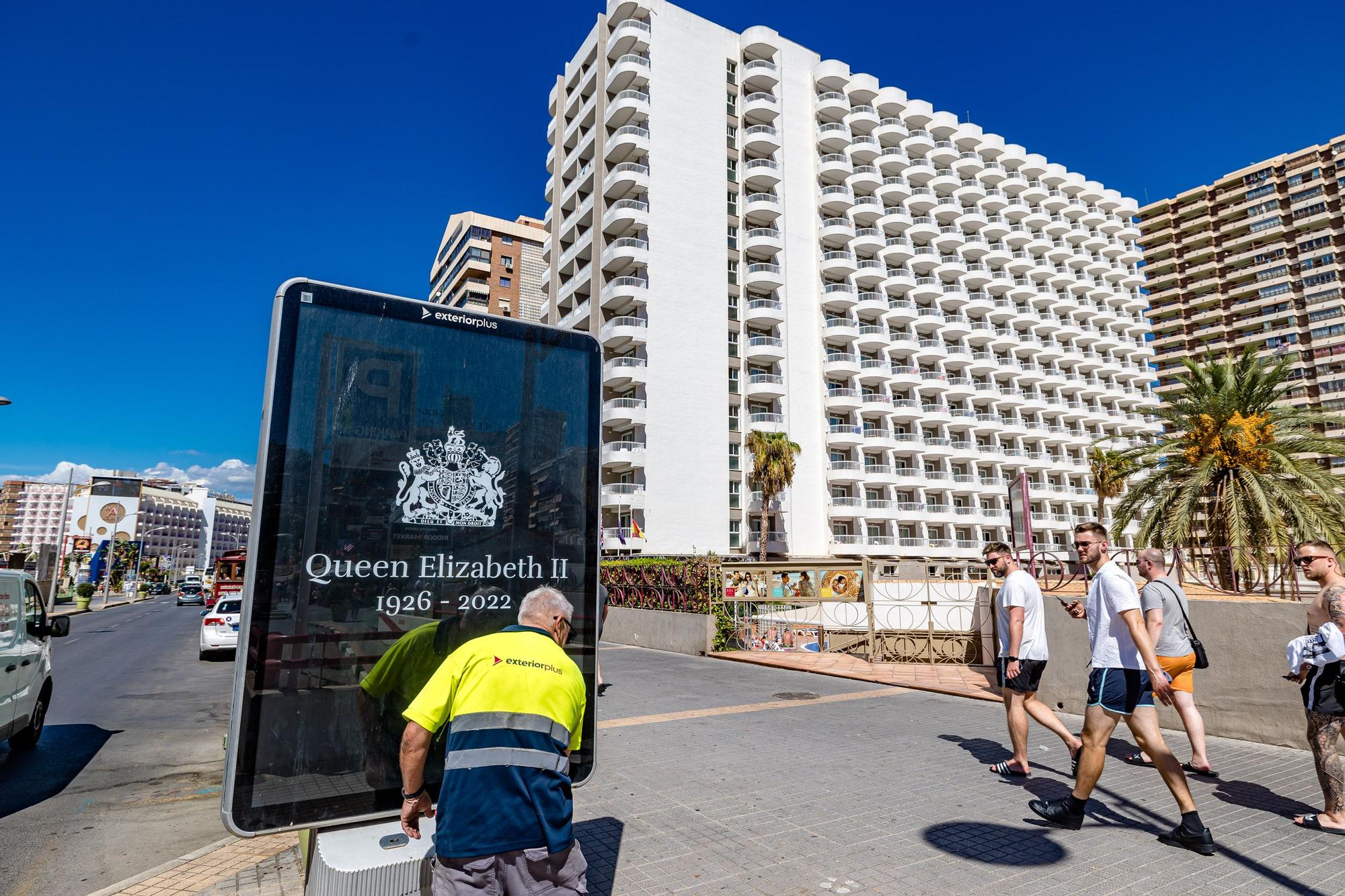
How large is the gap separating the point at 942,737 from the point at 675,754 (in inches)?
110

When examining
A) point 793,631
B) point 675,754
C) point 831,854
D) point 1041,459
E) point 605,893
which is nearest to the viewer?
point 605,893

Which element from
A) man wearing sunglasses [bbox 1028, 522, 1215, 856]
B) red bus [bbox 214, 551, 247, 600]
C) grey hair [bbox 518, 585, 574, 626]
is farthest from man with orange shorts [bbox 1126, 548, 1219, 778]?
red bus [bbox 214, 551, 247, 600]

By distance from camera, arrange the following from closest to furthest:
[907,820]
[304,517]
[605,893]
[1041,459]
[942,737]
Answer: [304,517], [605,893], [907,820], [942,737], [1041,459]

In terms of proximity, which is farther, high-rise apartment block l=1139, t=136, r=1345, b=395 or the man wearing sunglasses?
high-rise apartment block l=1139, t=136, r=1345, b=395

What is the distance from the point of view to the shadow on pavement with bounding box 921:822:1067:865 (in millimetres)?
4219

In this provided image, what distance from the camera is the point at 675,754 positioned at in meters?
6.77

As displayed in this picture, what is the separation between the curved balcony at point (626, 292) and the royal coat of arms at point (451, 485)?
1554 inches

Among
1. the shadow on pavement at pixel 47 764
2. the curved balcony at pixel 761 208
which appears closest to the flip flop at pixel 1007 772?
the shadow on pavement at pixel 47 764

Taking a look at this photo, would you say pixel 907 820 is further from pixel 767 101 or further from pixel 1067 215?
pixel 1067 215

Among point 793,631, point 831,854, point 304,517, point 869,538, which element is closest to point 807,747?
point 831,854

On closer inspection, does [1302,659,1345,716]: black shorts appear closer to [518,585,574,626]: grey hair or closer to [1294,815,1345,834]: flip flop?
[1294,815,1345,834]: flip flop

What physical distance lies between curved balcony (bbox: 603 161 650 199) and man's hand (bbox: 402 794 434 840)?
1715 inches

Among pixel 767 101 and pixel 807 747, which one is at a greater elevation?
pixel 767 101

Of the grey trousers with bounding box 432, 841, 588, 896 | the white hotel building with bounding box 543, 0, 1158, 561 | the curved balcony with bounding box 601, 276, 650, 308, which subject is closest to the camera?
the grey trousers with bounding box 432, 841, 588, 896
